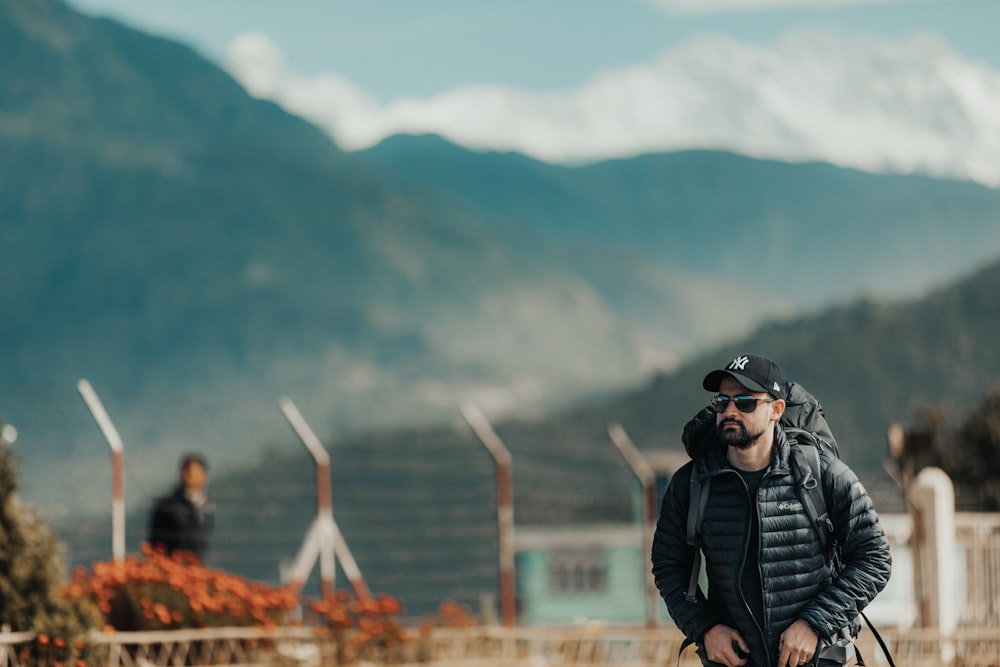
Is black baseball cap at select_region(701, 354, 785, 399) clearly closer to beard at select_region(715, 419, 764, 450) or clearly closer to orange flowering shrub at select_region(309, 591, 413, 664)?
beard at select_region(715, 419, 764, 450)

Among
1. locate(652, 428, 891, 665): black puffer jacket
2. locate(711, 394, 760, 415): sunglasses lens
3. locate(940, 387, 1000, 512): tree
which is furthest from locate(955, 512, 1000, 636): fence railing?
locate(711, 394, 760, 415): sunglasses lens

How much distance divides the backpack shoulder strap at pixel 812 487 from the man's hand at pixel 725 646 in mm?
382

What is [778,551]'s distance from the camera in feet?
18.1

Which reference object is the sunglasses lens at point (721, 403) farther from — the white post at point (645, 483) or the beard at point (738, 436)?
the white post at point (645, 483)

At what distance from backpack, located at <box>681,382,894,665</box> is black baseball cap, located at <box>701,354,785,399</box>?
135 mm

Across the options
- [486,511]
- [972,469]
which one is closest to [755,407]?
[972,469]

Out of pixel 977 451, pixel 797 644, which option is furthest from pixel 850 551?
pixel 977 451

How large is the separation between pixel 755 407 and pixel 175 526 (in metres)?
8.10

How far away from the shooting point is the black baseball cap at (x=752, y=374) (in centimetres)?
549

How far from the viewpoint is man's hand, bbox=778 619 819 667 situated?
17.9 ft

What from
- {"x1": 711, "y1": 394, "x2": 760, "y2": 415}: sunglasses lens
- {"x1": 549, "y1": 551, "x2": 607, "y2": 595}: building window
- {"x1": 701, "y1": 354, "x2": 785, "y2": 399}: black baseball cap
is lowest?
{"x1": 711, "y1": 394, "x2": 760, "y2": 415}: sunglasses lens

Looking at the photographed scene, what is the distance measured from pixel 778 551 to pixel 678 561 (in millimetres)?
343

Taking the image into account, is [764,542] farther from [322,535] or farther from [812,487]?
[322,535]

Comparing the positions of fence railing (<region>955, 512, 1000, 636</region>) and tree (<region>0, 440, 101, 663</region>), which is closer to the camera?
tree (<region>0, 440, 101, 663</region>)
